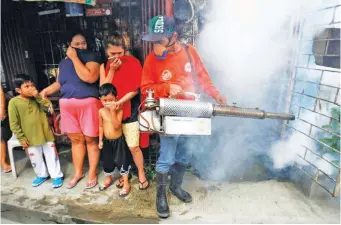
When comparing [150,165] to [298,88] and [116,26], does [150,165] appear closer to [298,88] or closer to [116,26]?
[116,26]

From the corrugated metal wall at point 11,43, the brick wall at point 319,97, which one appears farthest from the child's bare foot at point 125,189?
the corrugated metal wall at point 11,43

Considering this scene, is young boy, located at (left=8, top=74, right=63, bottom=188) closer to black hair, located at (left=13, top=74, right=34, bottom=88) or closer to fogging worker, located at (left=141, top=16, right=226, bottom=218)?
black hair, located at (left=13, top=74, right=34, bottom=88)

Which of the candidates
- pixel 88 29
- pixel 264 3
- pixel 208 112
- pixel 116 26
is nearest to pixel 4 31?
pixel 88 29

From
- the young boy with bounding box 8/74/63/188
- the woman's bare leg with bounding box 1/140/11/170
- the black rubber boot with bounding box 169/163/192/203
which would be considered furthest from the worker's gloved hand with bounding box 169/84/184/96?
the woman's bare leg with bounding box 1/140/11/170

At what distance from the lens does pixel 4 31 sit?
16.4 feet

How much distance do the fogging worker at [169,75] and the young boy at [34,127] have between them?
208 centimetres

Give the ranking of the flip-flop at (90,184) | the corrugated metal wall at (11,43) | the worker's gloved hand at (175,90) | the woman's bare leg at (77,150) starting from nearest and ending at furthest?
the worker's gloved hand at (175,90)
the woman's bare leg at (77,150)
the flip-flop at (90,184)
the corrugated metal wall at (11,43)

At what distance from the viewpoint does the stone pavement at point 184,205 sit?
351 centimetres

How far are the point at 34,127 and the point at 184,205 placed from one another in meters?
2.92

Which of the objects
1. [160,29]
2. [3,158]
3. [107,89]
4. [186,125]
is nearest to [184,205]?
[186,125]

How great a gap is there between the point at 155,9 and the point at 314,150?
357 centimetres

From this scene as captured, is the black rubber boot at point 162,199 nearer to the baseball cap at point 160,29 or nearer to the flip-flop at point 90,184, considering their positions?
the flip-flop at point 90,184

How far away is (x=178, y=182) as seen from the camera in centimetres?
394

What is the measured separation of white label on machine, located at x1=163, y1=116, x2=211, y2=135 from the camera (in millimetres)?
3135
